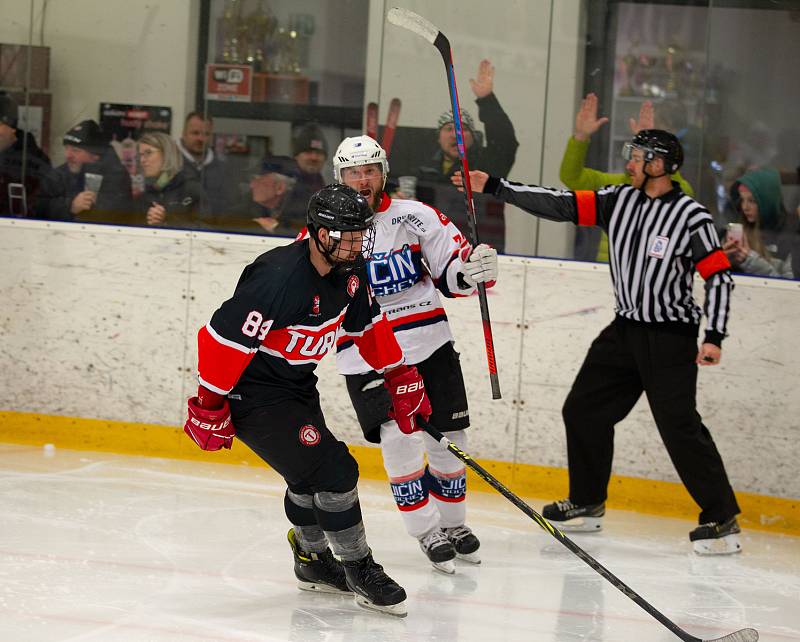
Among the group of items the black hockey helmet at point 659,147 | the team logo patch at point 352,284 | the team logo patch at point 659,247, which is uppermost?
the black hockey helmet at point 659,147

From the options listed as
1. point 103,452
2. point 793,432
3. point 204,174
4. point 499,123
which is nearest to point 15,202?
point 204,174

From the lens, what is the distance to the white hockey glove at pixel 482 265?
3.43 metres

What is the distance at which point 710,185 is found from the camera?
4.95 metres

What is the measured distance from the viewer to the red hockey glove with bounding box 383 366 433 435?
3232mm

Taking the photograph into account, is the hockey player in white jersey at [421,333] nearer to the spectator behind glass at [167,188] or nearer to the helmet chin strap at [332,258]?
the helmet chin strap at [332,258]

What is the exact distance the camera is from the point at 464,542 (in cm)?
374

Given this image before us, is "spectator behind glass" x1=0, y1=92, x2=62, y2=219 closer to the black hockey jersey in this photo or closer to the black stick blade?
the black hockey jersey

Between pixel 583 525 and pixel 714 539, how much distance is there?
0.47 m

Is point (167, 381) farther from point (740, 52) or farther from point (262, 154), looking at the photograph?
point (740, 52)

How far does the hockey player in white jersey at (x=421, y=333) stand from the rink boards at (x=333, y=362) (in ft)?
3.51

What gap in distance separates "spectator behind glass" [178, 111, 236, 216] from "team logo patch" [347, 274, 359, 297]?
2360 millimetres

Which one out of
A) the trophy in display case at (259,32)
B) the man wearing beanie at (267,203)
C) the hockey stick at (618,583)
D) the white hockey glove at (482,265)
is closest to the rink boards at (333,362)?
the man wearing beanie at (267,203)

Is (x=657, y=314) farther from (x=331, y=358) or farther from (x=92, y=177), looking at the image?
(x=92, y=177)

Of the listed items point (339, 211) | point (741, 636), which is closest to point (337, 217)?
point (339, 211)
